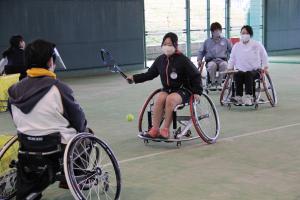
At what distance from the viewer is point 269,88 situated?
679 centimetres

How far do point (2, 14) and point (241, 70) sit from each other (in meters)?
5.78

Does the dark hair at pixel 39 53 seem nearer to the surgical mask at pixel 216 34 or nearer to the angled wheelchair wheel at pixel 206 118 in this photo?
the angled wheelchair wheel at pixel 206 118

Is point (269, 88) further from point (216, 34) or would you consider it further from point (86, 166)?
point (86, 166)

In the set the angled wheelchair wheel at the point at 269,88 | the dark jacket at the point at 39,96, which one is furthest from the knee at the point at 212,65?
the dark jacket at the point at 39,96

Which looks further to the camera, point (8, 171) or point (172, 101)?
point (172, 101)

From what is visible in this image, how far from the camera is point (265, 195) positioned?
3.24m

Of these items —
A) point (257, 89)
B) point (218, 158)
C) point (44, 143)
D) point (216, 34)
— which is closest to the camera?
point (44, 143)

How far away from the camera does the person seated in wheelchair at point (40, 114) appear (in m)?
2.88

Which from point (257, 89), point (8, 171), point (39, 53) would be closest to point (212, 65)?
point (257, 89)

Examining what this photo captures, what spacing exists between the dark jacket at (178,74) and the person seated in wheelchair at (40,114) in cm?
182

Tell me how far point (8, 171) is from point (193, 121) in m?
1.82

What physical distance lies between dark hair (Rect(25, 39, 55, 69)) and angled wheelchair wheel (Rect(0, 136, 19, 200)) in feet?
1.53

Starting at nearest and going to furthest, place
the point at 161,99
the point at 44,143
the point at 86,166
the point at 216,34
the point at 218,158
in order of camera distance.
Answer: the point at 44,143 < the point at 86,166 < the point at 218,158 < the point at 161,99 < the point at 216,34

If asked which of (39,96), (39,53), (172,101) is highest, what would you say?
(39,53)
